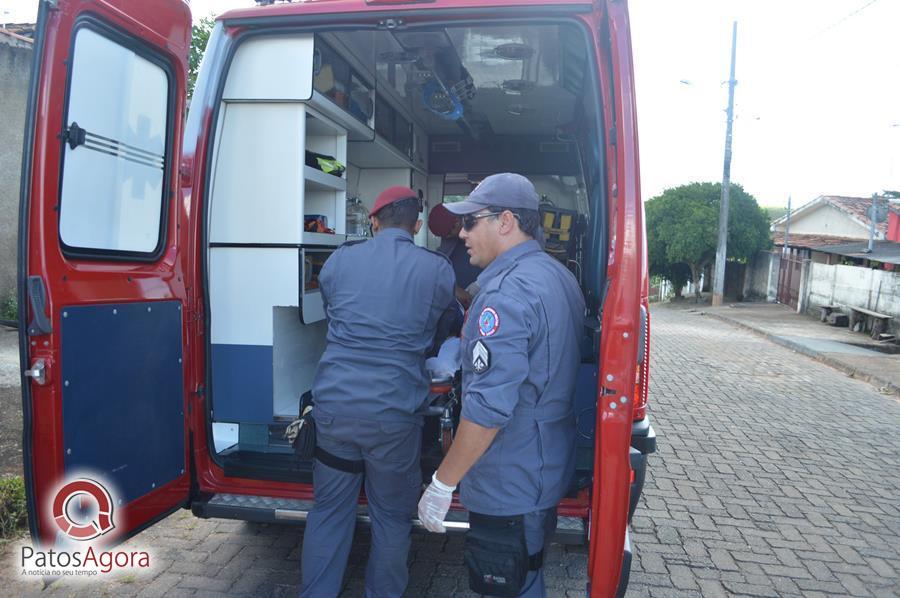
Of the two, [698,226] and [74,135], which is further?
[698,226]

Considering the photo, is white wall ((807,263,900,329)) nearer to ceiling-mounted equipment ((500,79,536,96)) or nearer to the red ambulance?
ceiling-mounted equipment ((500,79,536,96))

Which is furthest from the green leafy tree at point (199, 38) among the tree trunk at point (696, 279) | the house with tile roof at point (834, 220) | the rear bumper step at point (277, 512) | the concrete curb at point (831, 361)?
the house with tile roof at point (834, 220)

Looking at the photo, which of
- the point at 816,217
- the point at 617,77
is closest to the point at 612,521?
the point at 617,77

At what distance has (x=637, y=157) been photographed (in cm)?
230

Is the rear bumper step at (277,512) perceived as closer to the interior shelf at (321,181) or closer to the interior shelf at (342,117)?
the interior shelf at (321,181)

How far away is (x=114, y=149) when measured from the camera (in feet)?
8.09

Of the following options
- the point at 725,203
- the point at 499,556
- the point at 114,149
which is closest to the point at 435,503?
the point at 499,556

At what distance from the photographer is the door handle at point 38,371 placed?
82.3 inches

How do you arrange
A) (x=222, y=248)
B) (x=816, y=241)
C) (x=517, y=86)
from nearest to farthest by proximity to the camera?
(x=222, y=248) < (x=517, y=86) < (x=816, y=241)

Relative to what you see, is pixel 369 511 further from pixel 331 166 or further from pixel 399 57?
pixel 399 57

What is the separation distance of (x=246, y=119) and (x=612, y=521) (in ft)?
7.67

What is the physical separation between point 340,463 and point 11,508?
2232 millimetres

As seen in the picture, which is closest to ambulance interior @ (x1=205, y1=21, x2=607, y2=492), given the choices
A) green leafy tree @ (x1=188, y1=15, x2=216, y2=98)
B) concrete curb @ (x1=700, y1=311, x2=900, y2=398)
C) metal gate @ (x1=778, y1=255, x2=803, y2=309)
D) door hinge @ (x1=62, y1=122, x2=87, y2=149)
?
door hinge @ (x1=62, y1=122, x2=87, y2=149)

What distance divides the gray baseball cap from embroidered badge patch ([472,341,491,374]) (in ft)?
1.73
